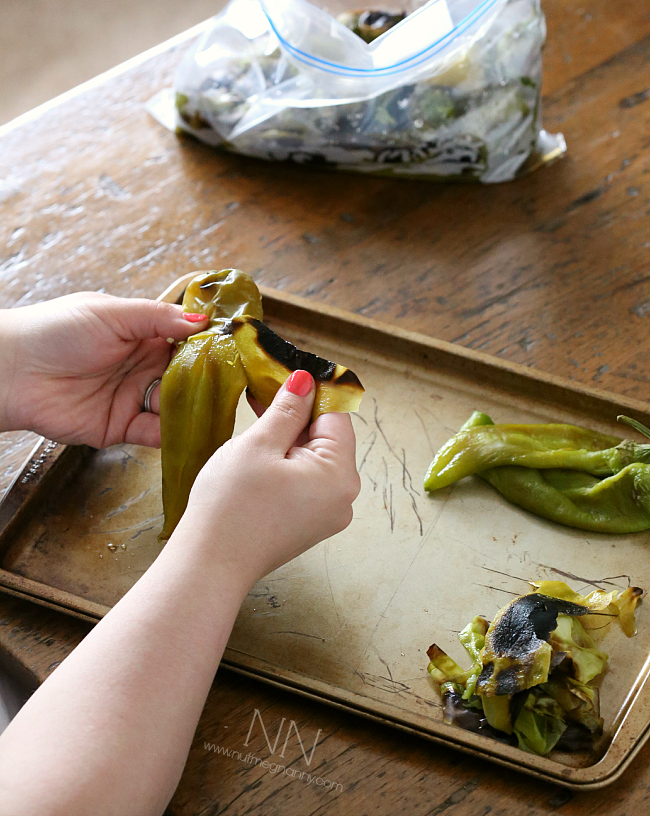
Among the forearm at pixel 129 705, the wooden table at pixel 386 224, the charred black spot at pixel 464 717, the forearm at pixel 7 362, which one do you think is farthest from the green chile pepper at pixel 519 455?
the forearm at pixel 7 362

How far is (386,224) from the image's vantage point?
138cm

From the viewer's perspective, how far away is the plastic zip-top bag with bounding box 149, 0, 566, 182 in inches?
50.2

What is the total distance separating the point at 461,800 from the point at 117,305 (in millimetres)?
732

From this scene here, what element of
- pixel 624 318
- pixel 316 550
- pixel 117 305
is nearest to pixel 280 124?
pixel 117 305

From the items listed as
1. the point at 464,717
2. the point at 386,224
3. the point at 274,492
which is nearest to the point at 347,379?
the point at 274,492

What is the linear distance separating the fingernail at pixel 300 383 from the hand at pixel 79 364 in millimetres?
203

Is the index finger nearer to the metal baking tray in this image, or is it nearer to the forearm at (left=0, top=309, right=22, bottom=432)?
the metal baking tray

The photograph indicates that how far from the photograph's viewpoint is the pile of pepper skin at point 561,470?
37.0 inches

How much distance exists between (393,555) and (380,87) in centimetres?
85

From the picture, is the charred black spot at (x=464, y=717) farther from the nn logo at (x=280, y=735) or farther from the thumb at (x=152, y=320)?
the thumb at (x=152, y=320)

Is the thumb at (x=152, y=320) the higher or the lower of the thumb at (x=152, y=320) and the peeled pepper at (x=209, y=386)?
the higher

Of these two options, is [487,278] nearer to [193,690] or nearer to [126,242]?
[126,242]

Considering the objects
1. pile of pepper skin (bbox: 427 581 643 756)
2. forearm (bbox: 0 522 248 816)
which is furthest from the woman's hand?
pile of pepper skin (bbox: 427 581 643 756)

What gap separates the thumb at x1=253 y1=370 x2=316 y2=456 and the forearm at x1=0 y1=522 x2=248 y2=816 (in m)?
0.16
